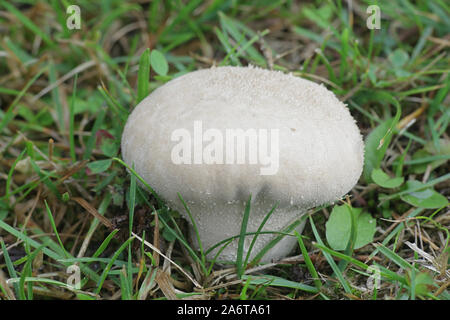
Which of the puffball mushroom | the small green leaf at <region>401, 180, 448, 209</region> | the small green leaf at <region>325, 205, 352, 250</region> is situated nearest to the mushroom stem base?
the puffball mushroom

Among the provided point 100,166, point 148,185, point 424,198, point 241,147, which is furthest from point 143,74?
point 424,198

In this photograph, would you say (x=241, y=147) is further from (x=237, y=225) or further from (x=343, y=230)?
(x=343, y=230)

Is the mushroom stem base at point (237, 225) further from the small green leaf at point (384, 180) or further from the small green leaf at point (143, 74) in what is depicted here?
the small green leaf at point (143, 74)

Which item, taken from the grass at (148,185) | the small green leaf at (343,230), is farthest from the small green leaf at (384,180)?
the small green leaf at (343,230)

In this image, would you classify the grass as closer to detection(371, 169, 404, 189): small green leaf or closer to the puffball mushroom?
detection(371, 169, 404, 189): small green leaf

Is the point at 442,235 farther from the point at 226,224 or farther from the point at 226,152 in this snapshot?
the point at 226,152

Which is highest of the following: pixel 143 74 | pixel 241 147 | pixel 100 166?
pixel 143 74

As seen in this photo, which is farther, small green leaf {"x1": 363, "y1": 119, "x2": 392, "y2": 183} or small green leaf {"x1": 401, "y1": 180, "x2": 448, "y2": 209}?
small green leaf {"x1": 363, "y1": 119, "x2": 392, "y2": 183}
